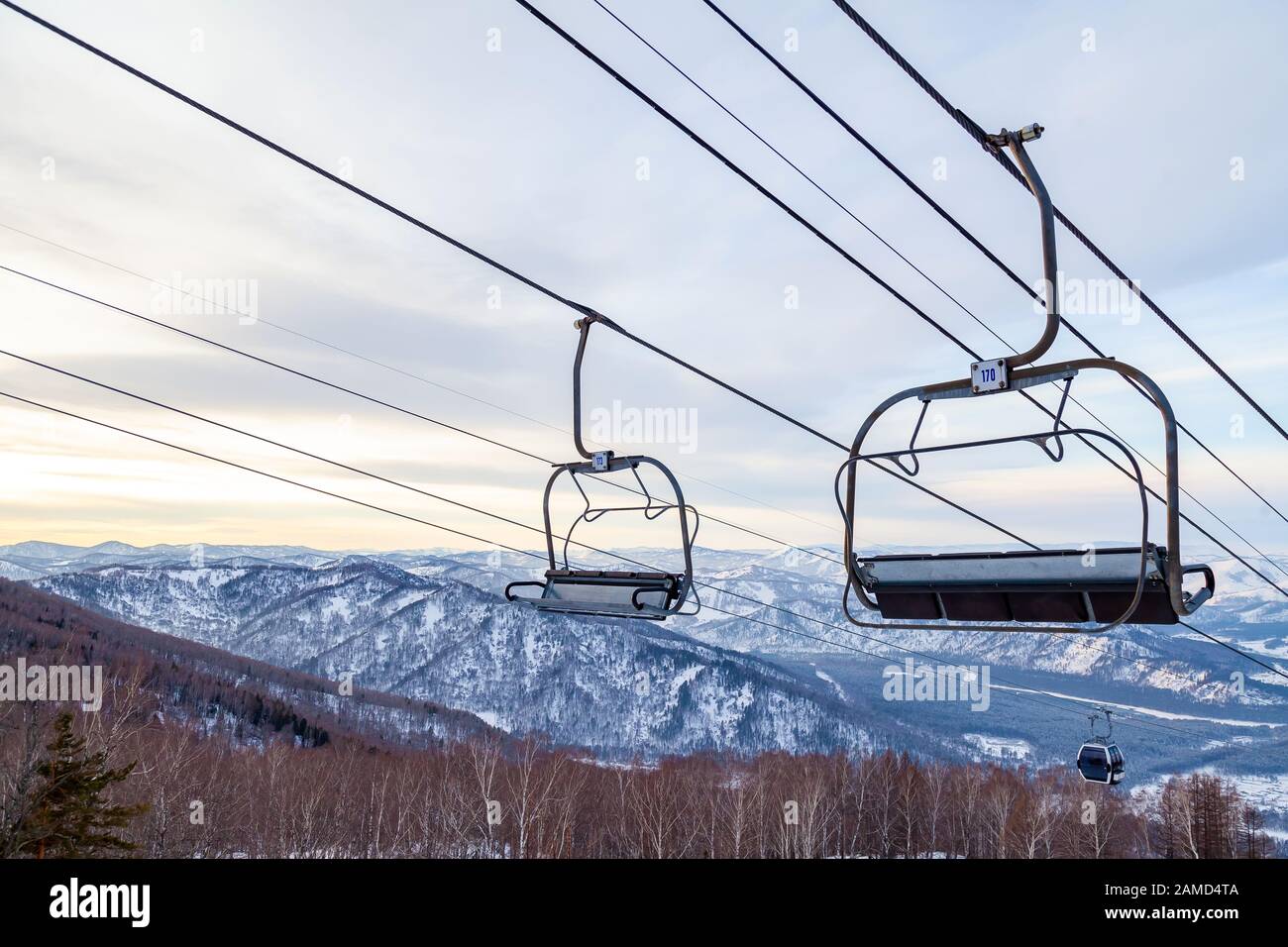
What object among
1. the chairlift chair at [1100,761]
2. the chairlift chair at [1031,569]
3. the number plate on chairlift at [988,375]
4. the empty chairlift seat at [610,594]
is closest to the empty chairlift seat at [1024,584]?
the chairlift chair at [1031,569]

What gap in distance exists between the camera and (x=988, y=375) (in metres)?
5.12

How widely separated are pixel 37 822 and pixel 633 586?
116ft

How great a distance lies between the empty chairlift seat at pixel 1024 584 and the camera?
14.6 ft

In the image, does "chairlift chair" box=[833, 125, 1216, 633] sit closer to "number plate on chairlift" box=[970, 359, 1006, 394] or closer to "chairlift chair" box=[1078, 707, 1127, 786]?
"number plate on chairlift" box=[970, 359, 1006, 394]

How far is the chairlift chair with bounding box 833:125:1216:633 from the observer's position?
14.5ft

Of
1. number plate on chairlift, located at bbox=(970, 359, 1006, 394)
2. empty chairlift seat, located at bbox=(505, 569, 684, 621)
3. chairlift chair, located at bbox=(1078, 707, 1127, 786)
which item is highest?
number plate on chairlift, located at bbox=(970, 359, 1006, 394)

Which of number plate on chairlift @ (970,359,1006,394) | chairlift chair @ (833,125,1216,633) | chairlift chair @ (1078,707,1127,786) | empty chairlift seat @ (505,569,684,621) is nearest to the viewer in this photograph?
chairlift chair @ (833,125,1216,633)
